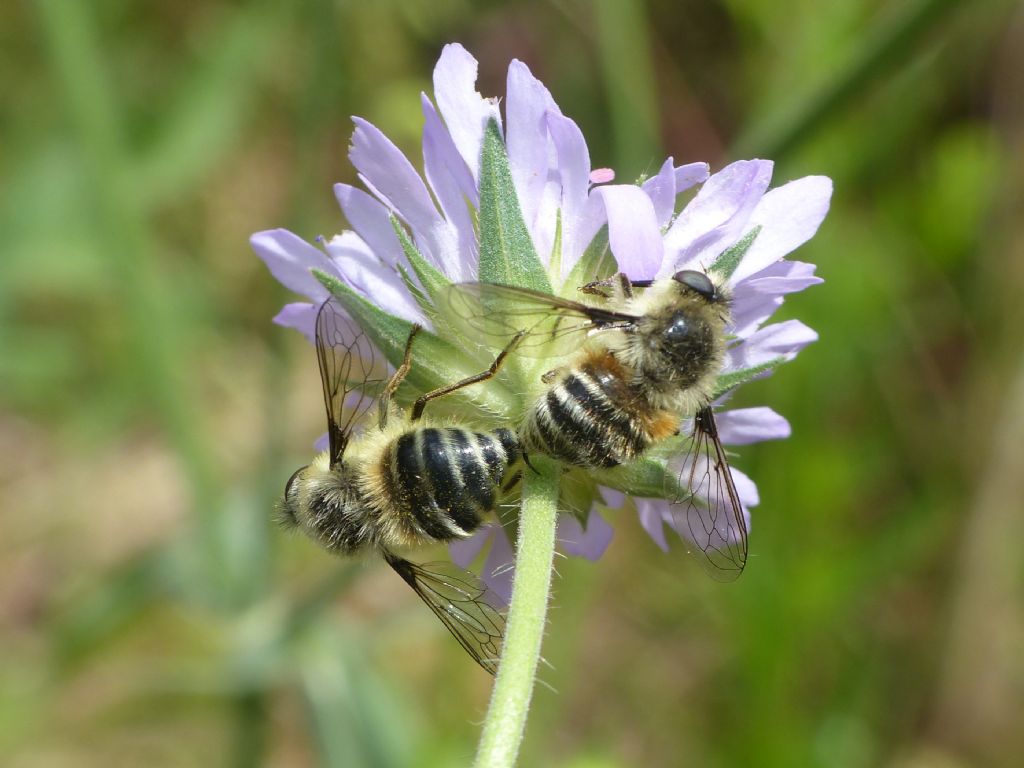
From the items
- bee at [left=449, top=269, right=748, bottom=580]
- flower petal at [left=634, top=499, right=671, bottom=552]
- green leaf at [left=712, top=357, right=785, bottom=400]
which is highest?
bee at [left=449, top=269, right=748, bottom=580]

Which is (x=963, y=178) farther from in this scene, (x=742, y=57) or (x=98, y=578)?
(x=98, y=578)

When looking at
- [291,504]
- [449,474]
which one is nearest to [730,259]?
[449,474]

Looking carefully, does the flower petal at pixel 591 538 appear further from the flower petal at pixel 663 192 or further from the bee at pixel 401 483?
the flower petal at pixel 663 192

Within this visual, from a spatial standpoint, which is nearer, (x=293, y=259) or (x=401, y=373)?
(x=401, y=373)

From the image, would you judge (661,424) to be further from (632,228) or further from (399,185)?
(399,185)

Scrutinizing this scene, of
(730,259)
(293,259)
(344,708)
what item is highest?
(293,259)

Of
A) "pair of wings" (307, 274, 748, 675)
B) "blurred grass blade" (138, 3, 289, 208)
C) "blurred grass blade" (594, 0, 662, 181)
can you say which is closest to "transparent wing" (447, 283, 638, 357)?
"pair of wings" (307, 274, 748, 675)

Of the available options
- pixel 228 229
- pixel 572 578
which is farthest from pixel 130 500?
pixel 572 578

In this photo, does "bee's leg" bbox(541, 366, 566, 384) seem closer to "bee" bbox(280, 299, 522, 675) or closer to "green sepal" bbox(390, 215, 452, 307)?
"bee" bbox(280, 299, 522, 675)
